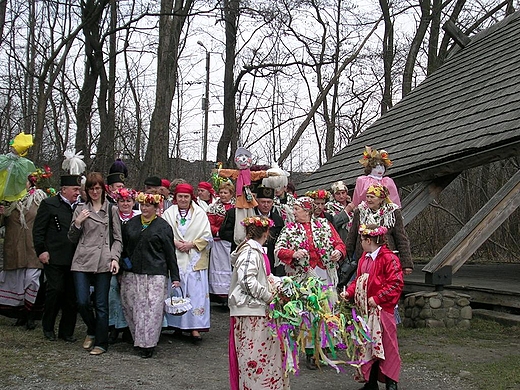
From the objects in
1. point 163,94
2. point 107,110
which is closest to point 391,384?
point 163,94

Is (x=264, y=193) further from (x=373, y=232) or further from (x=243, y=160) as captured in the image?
(x=373, y=232)

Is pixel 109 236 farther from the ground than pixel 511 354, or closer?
farther from the ground

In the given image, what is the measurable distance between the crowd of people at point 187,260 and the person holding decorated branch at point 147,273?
0.04 feet

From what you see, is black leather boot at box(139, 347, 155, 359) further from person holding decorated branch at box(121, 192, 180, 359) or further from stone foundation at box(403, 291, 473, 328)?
stone foundation at box(403, 291, 473, 328)

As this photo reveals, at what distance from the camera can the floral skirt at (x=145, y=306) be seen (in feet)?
23.0

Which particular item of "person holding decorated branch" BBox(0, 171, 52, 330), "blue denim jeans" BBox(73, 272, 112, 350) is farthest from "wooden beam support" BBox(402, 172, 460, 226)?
"person holding decorated branch" BBox(0, 171, 52, 330)

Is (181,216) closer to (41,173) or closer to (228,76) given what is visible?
(41,173)

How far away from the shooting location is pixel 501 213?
9.01m

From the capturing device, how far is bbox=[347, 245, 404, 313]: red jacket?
561 cm

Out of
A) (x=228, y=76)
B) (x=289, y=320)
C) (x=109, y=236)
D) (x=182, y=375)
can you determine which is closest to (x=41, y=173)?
(x=109, y=236)

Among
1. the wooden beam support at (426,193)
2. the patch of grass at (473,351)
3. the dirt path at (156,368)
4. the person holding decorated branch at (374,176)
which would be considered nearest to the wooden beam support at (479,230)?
the patch of grass at (473,351)

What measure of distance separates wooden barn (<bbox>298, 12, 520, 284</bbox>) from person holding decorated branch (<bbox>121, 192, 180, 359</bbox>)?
3.70 m

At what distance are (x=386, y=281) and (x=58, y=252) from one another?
12.2ft

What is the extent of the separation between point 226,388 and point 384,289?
163 centimetres
